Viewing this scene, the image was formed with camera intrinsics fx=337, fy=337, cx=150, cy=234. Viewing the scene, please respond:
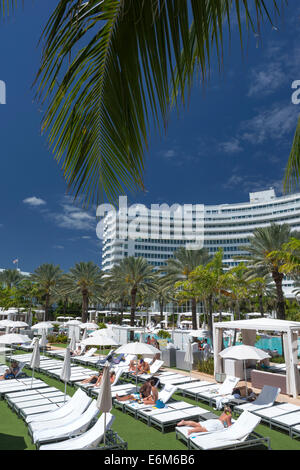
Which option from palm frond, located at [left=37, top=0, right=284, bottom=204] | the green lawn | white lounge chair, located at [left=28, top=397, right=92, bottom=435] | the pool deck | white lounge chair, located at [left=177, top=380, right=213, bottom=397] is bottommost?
the pool deck

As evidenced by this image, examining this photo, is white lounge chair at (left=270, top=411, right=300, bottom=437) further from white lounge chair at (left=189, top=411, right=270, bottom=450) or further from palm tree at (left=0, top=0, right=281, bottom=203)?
palm tree at (left=0, top=0, right=281, bottom=203)

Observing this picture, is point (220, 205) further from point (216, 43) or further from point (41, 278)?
point (216, 43)

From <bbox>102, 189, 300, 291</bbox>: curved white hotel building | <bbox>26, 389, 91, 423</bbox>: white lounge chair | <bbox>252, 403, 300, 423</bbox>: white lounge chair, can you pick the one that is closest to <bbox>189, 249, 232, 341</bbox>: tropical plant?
<bbox>252, 403, 300, 423</bbox>: white lounge chair

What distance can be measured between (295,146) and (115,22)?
2.52 metres

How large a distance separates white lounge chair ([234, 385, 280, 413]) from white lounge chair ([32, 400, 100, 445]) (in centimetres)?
430

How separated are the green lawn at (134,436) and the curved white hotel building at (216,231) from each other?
268 ft

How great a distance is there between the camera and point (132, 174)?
160cm

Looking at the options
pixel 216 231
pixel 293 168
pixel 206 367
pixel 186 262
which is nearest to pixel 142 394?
pixel 206 367

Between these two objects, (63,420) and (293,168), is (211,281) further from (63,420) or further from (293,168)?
(293,168)

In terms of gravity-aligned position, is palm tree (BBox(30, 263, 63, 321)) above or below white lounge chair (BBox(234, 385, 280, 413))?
above

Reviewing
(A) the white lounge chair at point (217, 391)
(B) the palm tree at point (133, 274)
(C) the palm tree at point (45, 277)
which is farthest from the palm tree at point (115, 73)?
(C) the palm tree at point (45, 277)

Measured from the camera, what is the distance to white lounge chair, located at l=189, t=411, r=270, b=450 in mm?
6746

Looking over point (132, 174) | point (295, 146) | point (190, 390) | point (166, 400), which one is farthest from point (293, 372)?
point (132, 174)

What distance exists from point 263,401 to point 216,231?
91.7m
